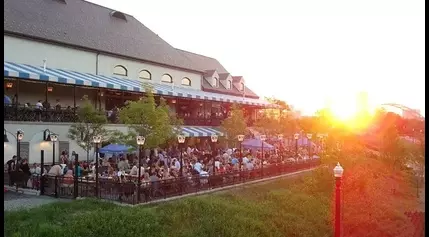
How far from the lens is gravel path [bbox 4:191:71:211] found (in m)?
12.6

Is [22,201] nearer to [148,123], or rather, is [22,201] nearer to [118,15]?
[148,123]

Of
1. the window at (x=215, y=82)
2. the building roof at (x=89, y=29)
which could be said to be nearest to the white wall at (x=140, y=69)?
the building roof at (x=89, y=29)

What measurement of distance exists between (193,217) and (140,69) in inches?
814

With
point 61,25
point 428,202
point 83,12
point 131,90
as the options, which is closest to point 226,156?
point 131,90

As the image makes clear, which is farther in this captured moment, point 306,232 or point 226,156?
point 226,156

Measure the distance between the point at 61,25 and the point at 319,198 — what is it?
19.3m

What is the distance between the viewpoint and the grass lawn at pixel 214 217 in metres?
11.1

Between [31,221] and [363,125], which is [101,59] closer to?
[31,221]

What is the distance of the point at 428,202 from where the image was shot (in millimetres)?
2676

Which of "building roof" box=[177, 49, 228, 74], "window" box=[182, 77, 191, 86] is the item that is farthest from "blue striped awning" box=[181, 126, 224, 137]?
"building roof" box=[177, 49, 228, 74]

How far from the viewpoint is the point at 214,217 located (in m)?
13.5

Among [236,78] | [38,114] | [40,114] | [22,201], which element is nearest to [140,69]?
[40,114]

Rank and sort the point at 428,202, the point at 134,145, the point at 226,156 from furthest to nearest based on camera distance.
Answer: the point at 226,156 < the point at 134,145 < the point at 428,202

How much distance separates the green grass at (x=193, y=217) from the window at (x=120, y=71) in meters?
15.4
